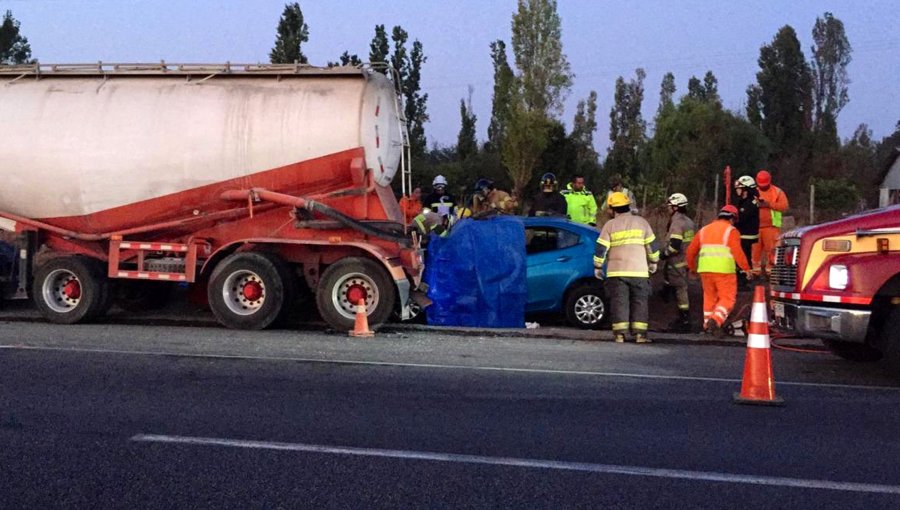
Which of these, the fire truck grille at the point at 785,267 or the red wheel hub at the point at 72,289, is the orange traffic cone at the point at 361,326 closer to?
the red wheel hub at the point at 72,289

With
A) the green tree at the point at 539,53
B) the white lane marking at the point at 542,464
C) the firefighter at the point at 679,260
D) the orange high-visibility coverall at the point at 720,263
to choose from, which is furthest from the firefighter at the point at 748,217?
the green tree at the point at 539,53

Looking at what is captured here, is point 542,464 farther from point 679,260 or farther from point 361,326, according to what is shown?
point 679,260

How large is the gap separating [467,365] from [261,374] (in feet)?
6.43

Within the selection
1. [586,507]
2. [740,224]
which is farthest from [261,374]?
[740,224]

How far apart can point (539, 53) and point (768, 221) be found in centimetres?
2653

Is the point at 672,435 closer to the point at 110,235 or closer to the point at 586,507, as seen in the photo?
the point at 586,507

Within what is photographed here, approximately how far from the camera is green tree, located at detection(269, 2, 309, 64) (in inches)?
1112

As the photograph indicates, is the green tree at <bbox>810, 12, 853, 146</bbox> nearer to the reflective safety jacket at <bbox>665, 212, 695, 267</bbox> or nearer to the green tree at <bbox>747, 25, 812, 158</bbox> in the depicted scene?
the green tree at <bbox>747, 25, 812, 158</bbox>

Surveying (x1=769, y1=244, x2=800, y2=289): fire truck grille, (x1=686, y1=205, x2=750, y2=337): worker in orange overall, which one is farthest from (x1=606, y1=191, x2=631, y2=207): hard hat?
(x1=769, y1=244, x2=800, y2=289): fire truck grille

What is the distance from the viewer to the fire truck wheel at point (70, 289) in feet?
42.1

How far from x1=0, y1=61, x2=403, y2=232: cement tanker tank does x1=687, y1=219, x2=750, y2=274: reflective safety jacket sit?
412 centimetres

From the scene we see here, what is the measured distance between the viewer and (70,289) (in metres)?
13.0

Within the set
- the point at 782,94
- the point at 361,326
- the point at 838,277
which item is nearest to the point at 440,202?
the point at 361,326

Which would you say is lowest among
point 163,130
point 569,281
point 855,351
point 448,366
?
point 448,366
